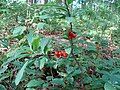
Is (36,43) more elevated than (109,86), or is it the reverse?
(36,43)

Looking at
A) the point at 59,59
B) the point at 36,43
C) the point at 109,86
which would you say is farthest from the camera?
the point at 59,59

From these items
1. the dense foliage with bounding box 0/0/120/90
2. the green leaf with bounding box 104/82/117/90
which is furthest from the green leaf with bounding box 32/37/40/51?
the green leaf with bounding box 104/82/117/90

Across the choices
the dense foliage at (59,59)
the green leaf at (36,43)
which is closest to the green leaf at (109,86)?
the dense foliage at (59,59)

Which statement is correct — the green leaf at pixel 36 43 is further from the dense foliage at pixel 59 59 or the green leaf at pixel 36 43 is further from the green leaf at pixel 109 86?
the green leaf at pixel 109 86

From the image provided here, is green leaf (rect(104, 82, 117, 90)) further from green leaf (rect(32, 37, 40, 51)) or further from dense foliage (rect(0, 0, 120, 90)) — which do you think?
green leaf (rect(32, 37, 40, 51))

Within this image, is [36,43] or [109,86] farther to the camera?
[109,86]

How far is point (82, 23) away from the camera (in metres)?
6.50

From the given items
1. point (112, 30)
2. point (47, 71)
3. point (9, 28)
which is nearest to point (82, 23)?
point (112, 30)

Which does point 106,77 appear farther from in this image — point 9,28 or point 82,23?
point 82,23

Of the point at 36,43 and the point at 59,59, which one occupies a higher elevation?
the point at 36,43

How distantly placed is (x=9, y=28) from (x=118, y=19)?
9.38ft

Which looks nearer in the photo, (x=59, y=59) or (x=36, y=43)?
(x=36, y=43)

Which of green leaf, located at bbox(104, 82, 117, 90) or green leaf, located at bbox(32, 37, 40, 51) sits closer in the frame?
green leaf, located at bbox(32, 37, 40, 51)

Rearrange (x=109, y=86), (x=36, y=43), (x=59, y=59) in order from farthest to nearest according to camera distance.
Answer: (x=59, y=59), (x=109, y=86), (x=36, y=43)
